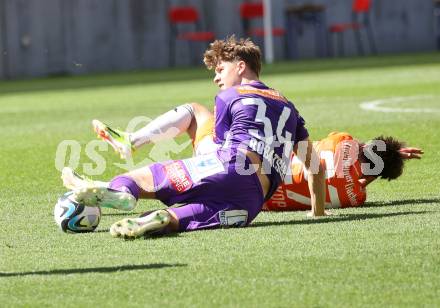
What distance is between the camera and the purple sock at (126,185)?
775cm

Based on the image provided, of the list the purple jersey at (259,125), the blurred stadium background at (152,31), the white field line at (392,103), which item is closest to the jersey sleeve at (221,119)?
the purple jersey at (259,125)

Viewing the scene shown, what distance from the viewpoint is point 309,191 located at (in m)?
8.85

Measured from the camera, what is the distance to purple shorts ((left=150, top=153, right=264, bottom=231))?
781 cm

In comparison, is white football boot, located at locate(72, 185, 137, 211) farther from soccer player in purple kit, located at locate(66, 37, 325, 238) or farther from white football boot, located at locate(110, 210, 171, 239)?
white football boot, located at locate(110, 210, 171, 239)

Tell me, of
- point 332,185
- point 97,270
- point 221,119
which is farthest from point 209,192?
point 97,270

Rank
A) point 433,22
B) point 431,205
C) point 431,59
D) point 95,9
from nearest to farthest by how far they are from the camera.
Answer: point 431,205
point 431,59
point 95,9
point 433,22

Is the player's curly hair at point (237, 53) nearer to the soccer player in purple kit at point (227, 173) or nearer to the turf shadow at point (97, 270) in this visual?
the soccer player in purple kit at point (227, 173)

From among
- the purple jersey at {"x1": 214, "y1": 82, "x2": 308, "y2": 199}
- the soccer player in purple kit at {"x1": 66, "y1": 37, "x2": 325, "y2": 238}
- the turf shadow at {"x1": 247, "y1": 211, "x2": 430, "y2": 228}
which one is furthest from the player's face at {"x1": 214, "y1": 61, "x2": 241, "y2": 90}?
the turf shadow at {"x1": 247, "y1": 211, "x2": 430, "y2": 228}

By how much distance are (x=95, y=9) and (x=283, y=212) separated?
2504cm

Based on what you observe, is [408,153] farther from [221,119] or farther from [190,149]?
[190,149]

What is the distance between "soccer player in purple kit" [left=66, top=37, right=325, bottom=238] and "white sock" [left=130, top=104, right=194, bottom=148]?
0.82 m

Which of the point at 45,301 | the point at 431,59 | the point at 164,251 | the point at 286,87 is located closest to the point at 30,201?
the point at 164,251

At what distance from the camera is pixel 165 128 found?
359 inches

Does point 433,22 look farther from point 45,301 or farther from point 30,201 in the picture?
point 45,301
